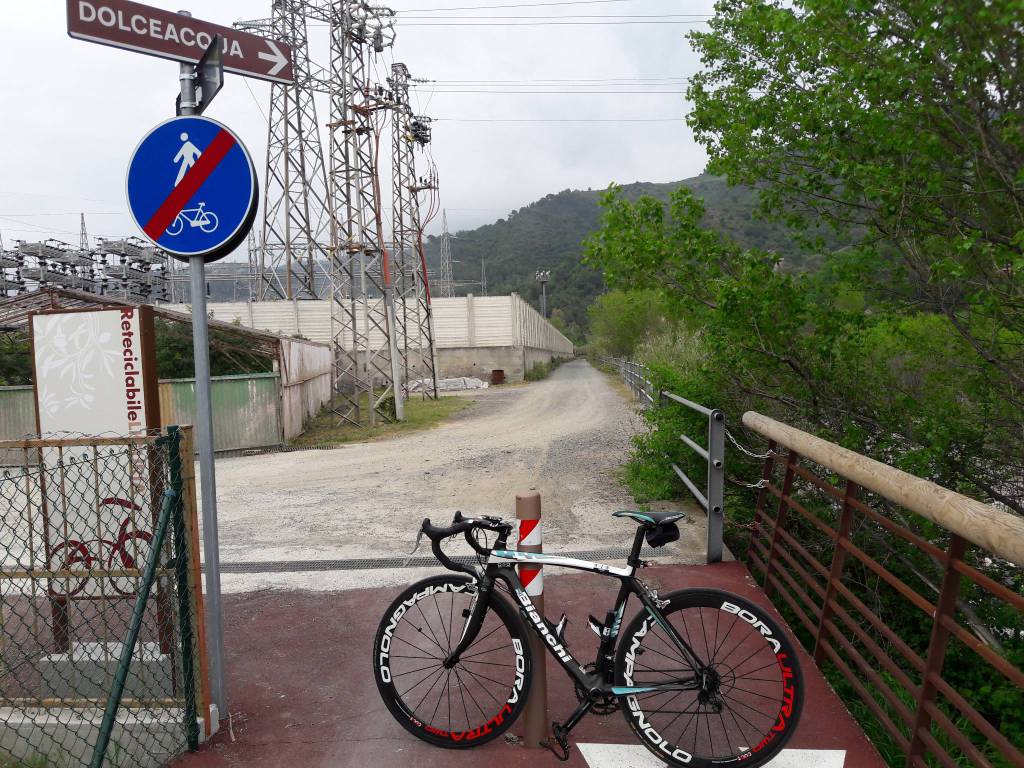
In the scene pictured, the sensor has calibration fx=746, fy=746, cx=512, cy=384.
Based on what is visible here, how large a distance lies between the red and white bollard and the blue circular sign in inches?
64.3

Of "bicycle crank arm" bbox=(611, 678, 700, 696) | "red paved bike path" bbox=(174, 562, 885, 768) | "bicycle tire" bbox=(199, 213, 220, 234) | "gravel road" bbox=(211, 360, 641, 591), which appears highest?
"bicycle tire" bbox=(199, 213, 220, 234)

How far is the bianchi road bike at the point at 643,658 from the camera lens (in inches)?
109

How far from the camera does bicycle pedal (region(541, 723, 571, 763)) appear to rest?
2869 mm

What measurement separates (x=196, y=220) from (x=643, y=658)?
2598 millimetres

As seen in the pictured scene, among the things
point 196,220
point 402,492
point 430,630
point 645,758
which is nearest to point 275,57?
point 196,220

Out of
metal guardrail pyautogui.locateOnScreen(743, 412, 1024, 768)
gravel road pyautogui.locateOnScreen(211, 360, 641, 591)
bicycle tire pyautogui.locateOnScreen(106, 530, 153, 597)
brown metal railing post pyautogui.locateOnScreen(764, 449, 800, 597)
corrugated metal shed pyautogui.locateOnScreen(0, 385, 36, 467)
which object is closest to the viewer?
metal guardrail pyautogui.locateOnScreen(743, 412, 1024, 768)

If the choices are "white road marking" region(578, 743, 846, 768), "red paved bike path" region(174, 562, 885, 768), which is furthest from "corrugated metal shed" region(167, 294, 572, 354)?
"white road marking" region(578, 743, 846, 768)

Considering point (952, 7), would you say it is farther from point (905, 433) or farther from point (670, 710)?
point (670, 710)

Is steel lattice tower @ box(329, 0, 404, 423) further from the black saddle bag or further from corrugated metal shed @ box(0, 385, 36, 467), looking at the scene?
the black saddle bag

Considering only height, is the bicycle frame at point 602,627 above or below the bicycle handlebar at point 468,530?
below

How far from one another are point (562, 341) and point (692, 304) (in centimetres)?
9293

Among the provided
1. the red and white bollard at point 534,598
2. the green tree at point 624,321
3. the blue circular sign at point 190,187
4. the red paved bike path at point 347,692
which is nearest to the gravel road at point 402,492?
the red paved bike path at point 347,692

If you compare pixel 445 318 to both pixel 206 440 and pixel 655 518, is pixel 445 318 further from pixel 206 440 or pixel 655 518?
pixel 655 518

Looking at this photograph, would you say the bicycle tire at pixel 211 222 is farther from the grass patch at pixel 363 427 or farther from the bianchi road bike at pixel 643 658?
the grass patch at pixel 363 427
